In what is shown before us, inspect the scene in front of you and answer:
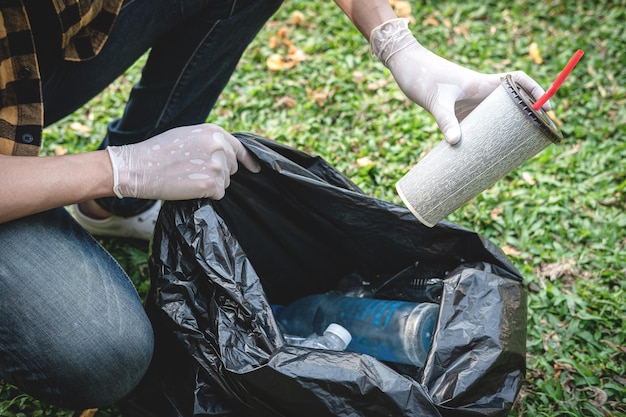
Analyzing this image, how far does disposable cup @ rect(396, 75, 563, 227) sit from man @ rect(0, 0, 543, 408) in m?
0.05

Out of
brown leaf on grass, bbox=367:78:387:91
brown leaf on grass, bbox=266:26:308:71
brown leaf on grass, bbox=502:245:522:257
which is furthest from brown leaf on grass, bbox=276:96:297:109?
brown leaf on grass, bbox=502:245:522:257

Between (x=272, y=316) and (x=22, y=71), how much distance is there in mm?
673

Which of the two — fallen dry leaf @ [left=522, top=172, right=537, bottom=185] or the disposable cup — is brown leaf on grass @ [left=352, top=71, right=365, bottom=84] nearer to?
fallen dry leaf @ [left=522, top=172, right=537, bottom=185]

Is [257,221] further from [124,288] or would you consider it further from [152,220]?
[152,220]

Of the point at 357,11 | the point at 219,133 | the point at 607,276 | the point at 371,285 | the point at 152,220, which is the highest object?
the point at 357,11

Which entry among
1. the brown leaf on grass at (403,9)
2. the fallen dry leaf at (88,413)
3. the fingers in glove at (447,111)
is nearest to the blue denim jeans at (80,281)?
the fallen dry leaf at (88,413)

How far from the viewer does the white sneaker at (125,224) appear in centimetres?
170

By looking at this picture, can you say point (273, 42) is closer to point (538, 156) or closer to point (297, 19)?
point (297, 19)

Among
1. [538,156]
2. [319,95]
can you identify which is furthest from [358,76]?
[538,156]

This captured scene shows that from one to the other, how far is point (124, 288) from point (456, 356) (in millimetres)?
684

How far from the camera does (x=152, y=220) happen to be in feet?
5.64

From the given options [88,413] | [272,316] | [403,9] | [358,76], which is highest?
[403,9]

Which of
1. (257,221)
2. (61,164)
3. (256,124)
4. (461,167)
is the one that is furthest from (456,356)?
(256,124)

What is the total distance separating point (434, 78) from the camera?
1.26 m
